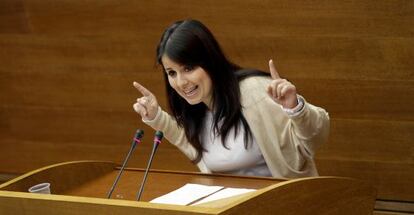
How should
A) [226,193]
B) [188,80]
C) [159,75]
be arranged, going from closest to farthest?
[226,193] < [188,80] < [159,75]

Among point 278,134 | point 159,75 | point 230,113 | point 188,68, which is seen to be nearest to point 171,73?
point 188,68

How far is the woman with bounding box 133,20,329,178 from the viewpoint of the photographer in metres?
1.23

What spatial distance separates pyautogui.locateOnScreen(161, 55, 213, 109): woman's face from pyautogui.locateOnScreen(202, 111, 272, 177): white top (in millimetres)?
87

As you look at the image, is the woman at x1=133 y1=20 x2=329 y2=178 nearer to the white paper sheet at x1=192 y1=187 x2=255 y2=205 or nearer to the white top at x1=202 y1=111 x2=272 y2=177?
the white top at x1=202 y1=111 x2=272 y2=177

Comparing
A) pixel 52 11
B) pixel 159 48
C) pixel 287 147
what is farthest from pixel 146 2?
pixel 287 147

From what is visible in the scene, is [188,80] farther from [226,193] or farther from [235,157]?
[226,193]

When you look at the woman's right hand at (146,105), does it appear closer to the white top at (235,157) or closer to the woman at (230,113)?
the woman at (230,113)

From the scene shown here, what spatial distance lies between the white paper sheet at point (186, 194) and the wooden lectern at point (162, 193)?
26 mm

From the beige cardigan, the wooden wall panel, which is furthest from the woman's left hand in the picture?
the wooden wall panel

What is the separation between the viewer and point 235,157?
4.08ft

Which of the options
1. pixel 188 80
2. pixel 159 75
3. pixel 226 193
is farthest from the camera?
pixel 159 75

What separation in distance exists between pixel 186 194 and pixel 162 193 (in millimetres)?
62

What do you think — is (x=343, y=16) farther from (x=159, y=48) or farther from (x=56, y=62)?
(x=56, y=62)

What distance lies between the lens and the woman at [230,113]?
4.04 feet
